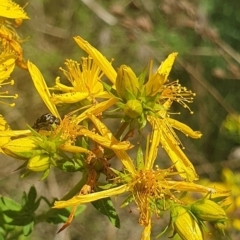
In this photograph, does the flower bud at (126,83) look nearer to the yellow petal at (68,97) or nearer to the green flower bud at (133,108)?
the green flower bud at (133,108)

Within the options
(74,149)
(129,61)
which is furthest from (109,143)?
(129,61)

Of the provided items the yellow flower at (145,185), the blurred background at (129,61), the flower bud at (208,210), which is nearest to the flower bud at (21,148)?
the yellow flower at (145,185)

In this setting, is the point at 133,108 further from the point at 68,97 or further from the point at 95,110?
the point at 68,97

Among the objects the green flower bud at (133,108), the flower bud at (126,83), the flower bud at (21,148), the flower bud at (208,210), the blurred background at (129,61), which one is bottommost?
the blurred background at (129,61)

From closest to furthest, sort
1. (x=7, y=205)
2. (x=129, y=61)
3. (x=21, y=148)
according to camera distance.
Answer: (x=21, y=148) < (x=7, y=205) < (x=129, y=61)

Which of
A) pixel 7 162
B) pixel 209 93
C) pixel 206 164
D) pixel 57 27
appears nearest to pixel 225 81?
pixel 209 93
